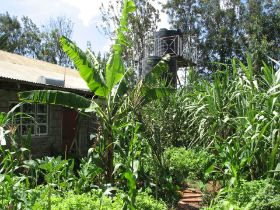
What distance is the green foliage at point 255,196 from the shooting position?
13.8ft

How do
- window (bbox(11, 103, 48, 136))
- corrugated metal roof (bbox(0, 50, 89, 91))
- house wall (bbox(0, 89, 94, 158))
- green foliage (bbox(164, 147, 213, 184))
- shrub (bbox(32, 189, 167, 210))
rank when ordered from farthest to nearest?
1. window (bbox(11, 103, 48, 136))
2. corrugated metal roof (bbox(0, 50, 89, 91))
3. house wall (bbox(0, 89, 94, 158))
4. green foliage (bbox(164, 147, 213, 184))
5. shrub (bbox(32, 189, 167, 210))

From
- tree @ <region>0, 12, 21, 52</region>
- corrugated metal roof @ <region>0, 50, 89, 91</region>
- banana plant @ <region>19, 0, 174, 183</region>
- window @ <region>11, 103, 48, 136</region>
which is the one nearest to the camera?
banana plant @ <region>19, 0, 174, 183</region>

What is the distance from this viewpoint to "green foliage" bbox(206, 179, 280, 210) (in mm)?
4203

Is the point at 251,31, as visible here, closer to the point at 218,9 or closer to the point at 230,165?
the point at 218,9

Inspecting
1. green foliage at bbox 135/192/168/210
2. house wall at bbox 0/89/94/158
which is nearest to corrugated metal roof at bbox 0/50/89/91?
house wall at bbox 0/89/94/158

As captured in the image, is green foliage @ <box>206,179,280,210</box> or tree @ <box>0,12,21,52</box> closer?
green foliage @ <box>206,179,280,210</box>

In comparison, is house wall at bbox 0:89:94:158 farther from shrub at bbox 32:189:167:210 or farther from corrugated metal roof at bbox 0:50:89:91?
shrub at bbox 32:189:167:210

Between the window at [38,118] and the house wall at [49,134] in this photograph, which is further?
the window at [38,118]

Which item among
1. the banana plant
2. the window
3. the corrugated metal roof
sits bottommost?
the window

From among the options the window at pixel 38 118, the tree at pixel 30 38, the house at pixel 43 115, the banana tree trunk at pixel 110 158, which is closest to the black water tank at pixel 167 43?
the house at pixel 43 115

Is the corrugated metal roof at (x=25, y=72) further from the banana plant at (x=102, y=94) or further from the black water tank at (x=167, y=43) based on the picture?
the black water tank at (x=167, y=43)

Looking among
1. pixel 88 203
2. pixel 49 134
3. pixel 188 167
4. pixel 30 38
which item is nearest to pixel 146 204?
pixel 88 203

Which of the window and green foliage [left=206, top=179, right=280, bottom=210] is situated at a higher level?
the window

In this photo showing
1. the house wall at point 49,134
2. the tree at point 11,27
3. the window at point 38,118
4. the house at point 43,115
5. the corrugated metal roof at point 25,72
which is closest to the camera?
the house at point 43,115
